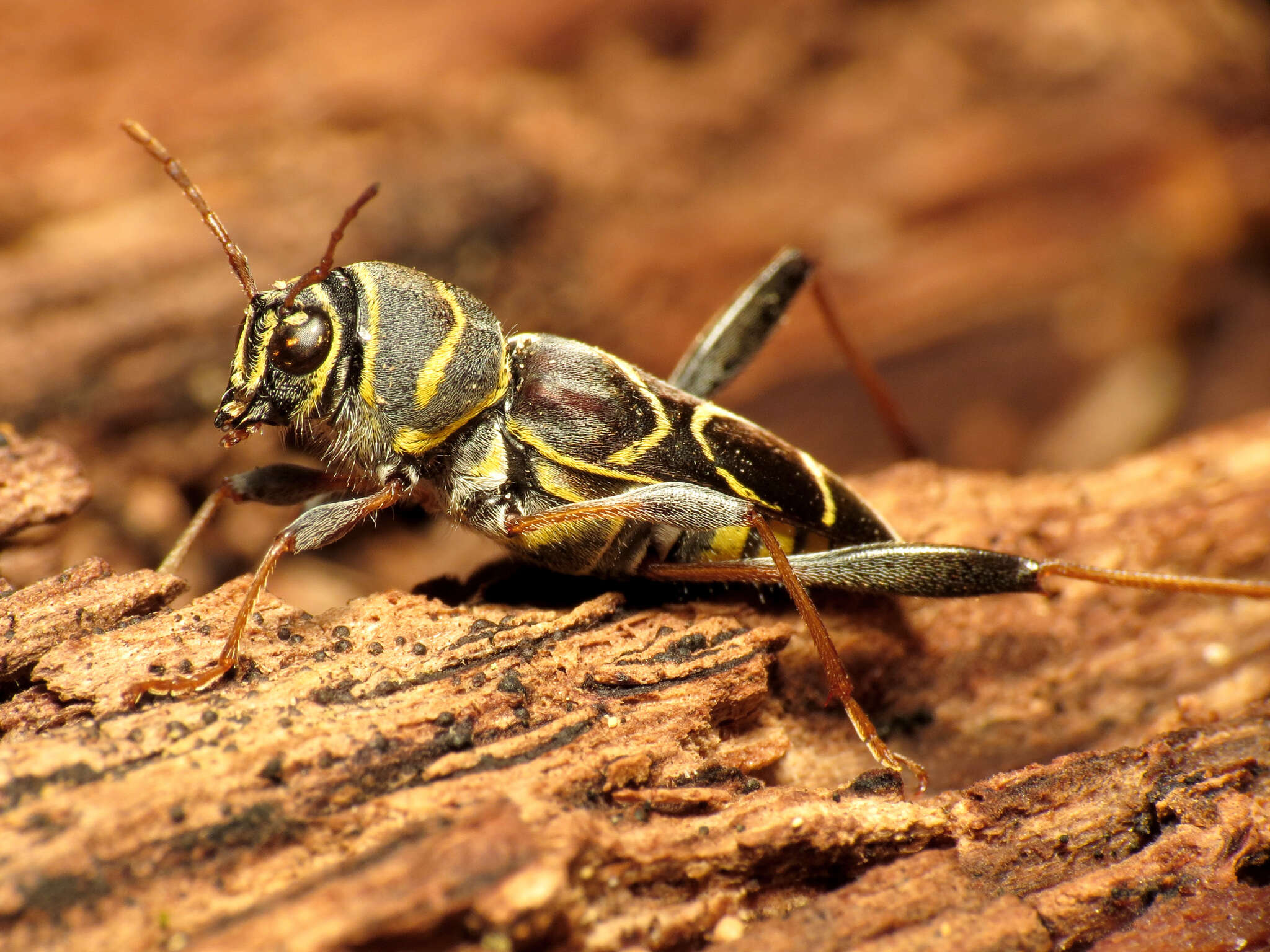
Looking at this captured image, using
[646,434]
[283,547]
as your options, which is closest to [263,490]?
[283,547]

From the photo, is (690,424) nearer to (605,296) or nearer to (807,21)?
(605,296)

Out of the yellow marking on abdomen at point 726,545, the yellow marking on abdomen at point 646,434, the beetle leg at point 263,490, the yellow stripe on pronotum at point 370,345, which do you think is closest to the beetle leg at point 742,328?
the yellow marking on abdomen at point 646,434

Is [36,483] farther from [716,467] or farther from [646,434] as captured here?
[716,467]

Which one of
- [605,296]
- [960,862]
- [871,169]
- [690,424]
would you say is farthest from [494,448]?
[871,169]

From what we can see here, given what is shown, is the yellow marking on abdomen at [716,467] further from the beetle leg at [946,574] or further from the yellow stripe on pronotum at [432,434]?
the yellow stripe on pronotum at [432,434]

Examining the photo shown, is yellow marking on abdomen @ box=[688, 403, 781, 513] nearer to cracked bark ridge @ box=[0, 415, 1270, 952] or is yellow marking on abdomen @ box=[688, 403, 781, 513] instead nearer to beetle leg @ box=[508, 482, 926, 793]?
beetle leg @ box=[508, 482, 926, 793]
